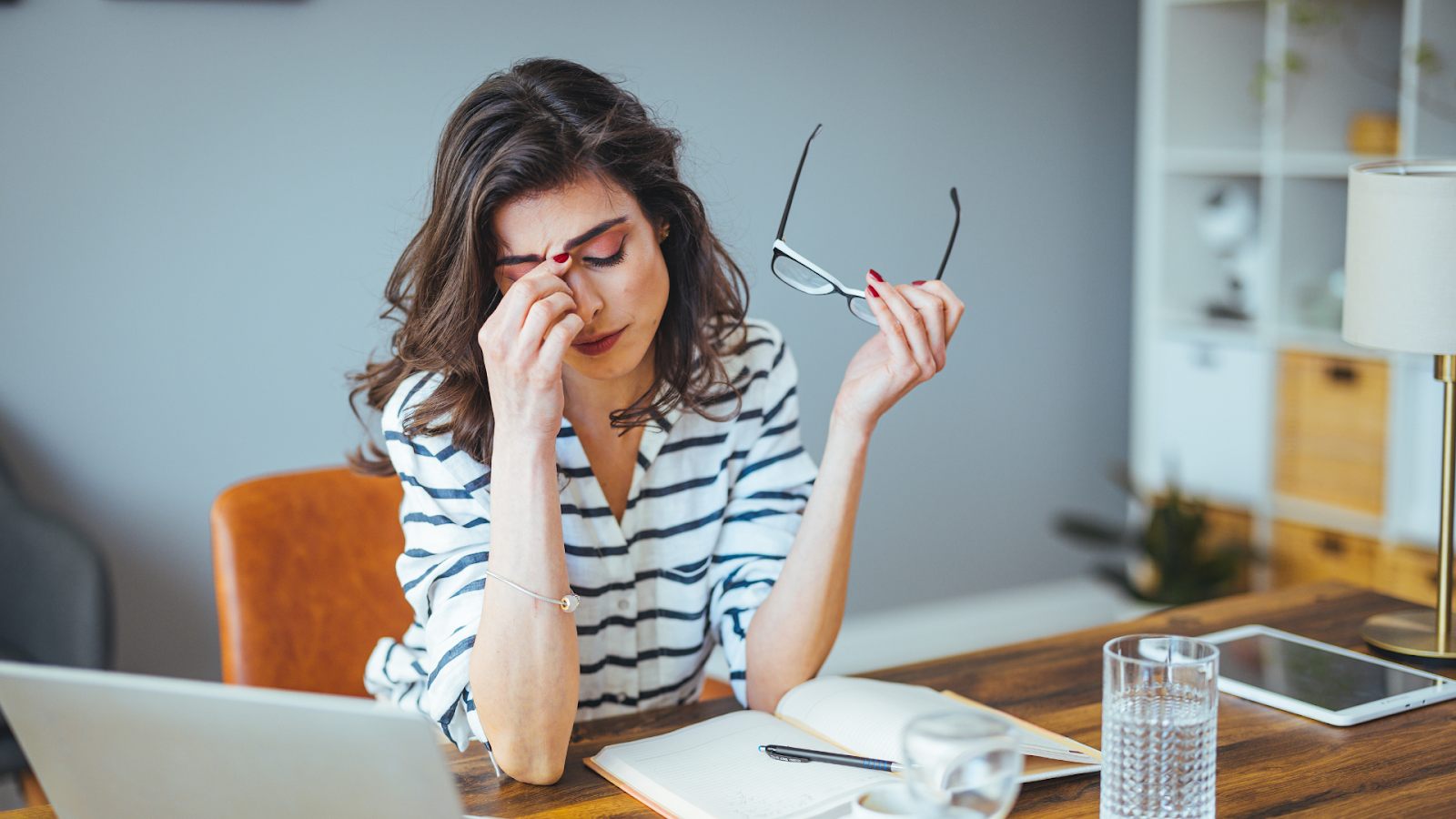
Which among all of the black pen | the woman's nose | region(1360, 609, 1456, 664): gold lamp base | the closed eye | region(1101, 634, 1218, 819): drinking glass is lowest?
the black pen

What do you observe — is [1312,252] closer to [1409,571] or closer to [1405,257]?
[1409,571]

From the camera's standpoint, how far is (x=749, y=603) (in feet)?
4.31

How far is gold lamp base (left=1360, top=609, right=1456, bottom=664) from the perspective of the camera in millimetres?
1217

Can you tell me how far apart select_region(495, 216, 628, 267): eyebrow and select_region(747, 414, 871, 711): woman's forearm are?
1.00ft

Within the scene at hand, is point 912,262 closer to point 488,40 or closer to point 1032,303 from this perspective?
point 1032,303

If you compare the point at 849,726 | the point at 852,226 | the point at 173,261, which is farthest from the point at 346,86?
the point at 849,726

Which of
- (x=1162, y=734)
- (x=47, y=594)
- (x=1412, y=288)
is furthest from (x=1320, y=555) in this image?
(x=47, y=594)

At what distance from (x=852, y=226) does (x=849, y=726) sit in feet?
6.49

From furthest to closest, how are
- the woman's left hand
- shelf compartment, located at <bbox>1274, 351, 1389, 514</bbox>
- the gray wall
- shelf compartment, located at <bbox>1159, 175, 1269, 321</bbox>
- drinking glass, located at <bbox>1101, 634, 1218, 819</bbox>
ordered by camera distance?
shelf compartment, located at <bbox>1159, 175, 1269, 321</bbox>
shelf compartment, located at <bbox>1274, 351, 1389, 514</bbox>
the gray wall
the woman's left hand
drinking glass, located at <bbox>1101, 634, 1218, 819</bbox>

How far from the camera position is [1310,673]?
1159 millimetres

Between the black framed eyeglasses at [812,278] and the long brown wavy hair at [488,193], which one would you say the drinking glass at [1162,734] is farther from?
the long brown wavy hair at [488,193]

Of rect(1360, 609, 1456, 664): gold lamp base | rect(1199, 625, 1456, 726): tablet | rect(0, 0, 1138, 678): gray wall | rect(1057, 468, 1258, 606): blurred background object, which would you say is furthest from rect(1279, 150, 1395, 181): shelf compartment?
rect(1199, 625, 1456, 726): tablet

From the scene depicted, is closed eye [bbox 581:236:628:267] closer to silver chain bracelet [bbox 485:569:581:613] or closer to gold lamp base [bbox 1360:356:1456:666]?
silver chain bracelet [bbox 485:569:581:613]

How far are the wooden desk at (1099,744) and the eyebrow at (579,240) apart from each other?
46 cm
